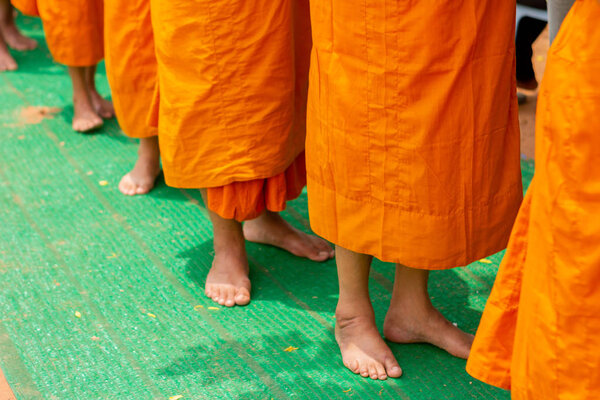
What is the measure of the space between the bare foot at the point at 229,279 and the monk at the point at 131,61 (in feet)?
2.62

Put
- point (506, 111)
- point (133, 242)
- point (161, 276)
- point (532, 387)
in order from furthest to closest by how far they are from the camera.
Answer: point (133, 242) → point (161, 276) → point (506, 111) → point (532, 387)

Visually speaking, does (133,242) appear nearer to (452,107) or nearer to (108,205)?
(108,205)

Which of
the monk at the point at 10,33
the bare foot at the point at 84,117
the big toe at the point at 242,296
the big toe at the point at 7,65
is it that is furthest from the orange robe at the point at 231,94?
the monk at the point at 10,33

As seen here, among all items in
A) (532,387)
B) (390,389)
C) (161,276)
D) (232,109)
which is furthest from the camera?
(161,276)

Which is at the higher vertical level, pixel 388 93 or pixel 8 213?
pixel 388 93

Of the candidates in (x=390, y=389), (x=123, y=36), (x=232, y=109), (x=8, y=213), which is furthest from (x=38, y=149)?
(x=390, y=389)

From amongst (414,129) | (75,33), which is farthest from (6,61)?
(414,129)

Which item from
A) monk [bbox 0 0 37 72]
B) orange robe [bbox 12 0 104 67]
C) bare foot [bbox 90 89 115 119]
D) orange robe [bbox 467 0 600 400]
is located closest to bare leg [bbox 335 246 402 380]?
orange robe [bbox 467 0 600 400]

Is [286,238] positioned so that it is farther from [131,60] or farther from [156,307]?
[131,60]

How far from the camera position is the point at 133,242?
11.0ft

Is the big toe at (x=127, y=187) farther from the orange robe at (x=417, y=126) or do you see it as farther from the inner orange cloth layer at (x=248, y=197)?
the orange robe at (x=417, y=126)

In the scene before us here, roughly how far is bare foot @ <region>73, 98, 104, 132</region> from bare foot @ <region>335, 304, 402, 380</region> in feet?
7.07

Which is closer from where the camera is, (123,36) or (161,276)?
(161,276)

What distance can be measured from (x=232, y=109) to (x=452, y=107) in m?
0.86
